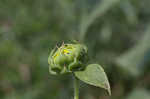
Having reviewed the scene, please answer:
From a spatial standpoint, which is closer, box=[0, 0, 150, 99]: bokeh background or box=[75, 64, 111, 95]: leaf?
box=[75, 64, 111, 95]: leaf

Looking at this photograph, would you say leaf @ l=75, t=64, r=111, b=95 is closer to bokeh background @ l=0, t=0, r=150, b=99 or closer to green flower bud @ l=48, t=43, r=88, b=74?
Result: green flower bud @ l=48, t=43, r=88, b=74

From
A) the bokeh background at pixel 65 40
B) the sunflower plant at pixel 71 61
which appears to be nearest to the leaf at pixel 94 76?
the sunflower plant at pixel 71 61

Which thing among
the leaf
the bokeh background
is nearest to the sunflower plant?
the leaf

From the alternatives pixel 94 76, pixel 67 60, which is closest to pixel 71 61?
pixel 67 60

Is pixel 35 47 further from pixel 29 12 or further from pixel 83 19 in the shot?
pixel 83 19

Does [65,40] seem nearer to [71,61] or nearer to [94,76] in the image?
[71,61]

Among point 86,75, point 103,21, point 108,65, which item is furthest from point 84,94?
point 86,75
